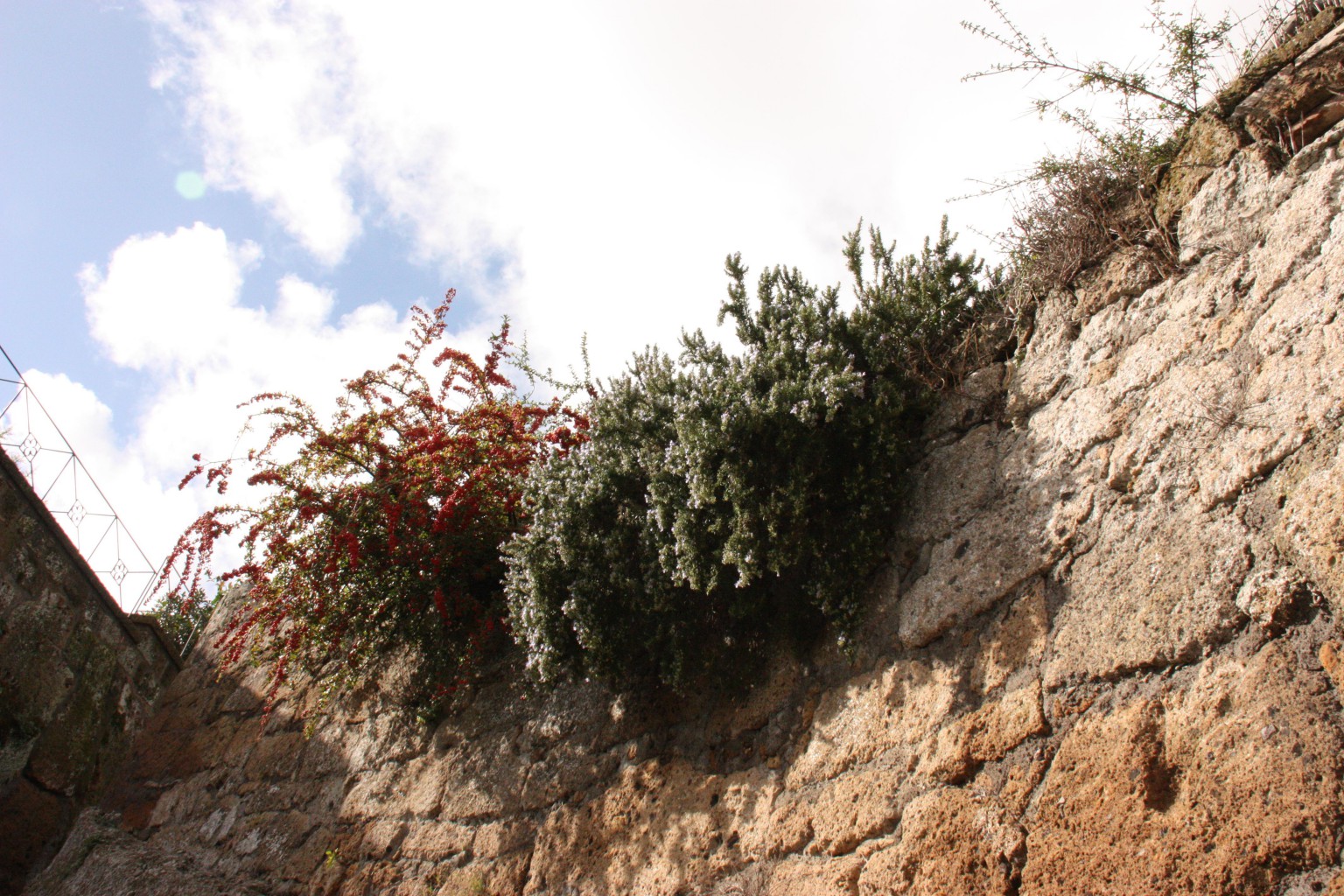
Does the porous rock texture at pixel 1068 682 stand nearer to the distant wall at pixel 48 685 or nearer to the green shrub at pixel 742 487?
the green shrub at pixel 742 487

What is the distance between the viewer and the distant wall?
14.0 ft

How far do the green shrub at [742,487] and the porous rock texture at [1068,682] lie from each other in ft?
0.61

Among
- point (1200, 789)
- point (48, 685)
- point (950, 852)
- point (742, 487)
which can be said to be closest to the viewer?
point (1200, 789)

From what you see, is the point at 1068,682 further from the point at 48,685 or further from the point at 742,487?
the point at 48,685

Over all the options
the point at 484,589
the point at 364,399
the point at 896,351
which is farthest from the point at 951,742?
the point at 364,399

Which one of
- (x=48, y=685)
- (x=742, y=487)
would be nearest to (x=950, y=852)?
(x=742, y=487)

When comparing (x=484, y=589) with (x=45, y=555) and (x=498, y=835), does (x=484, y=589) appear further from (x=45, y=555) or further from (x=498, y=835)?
(x=45, y=555)

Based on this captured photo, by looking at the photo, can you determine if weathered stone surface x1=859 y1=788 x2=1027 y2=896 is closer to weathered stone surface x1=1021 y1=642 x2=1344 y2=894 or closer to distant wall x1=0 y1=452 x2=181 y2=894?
weathered stone surface x1=1021 y1=642 x2=1344 y2=894

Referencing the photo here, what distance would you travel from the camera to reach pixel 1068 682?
2094 millimetres

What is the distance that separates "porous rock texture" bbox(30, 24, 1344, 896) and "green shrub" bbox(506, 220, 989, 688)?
187 millimetres

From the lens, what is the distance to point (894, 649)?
257 centimetres

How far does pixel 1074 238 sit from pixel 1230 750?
1.78 meters

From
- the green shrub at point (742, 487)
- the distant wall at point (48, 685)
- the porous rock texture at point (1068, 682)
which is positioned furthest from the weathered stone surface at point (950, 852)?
the distant wall at point (48, 685)

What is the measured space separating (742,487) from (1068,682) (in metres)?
1.08
